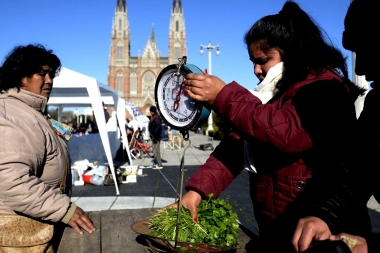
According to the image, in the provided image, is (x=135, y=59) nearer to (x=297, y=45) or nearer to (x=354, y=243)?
(x=297, y=45)

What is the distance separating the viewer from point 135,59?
81.3m

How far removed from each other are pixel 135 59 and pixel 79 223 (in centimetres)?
8147

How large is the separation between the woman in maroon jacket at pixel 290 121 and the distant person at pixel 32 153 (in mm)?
752

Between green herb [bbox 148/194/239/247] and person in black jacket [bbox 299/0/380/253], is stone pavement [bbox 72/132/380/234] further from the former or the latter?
person in black jacket [bbox 299/0/380/253]

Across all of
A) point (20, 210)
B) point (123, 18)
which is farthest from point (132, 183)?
point (123, 18)

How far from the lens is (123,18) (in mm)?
80375

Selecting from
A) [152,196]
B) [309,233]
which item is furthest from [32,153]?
[152,196]

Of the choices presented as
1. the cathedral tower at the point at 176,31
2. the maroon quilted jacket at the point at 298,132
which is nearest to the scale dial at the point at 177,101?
the maroon quilted jacket at the point at 298,132

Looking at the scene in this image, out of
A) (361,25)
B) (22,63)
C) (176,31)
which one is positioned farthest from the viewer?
(176,31)

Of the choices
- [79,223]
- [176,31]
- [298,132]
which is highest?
[176,31]

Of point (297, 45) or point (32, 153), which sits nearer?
point (297, 45)

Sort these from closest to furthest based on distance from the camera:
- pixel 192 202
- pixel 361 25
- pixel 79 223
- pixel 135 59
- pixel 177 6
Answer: pixel 361 25 → pixel 192 202 → pixel 79 223 → pixel 177 6 → pixel 135 59

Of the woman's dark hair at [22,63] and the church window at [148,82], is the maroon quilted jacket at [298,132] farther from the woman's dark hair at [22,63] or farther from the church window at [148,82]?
the church window at [148,82]

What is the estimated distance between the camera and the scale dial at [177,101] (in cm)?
131
